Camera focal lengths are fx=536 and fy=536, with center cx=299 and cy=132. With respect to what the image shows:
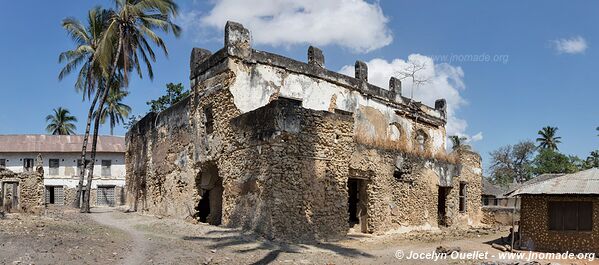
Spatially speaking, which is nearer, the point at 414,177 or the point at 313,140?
the point at 313,140

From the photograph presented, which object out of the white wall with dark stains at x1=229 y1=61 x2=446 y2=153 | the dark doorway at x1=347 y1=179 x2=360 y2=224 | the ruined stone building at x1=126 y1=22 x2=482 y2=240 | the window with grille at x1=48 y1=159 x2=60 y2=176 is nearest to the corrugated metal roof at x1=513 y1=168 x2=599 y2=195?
the ruined stone building at x1=126 y1=22 x2=482 y2=240

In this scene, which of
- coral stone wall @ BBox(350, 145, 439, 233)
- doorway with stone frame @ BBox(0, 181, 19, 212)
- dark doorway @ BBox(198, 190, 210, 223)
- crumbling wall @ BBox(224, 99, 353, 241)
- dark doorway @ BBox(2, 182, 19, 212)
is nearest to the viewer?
crumbling wall @ BBox(224, 99, 353, 241)

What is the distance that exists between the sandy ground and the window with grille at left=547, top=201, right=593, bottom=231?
1.58 metres

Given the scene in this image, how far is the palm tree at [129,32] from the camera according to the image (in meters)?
23.6

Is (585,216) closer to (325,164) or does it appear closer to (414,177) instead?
(414,177)

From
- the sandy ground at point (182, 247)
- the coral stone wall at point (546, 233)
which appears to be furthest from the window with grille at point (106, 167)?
the coral stone wall at point (546, 233)

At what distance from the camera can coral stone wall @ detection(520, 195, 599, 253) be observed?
49.9 feet

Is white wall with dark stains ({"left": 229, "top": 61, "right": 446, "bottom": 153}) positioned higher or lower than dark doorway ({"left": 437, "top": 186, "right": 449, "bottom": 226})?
higher

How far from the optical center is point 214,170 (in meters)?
18.1

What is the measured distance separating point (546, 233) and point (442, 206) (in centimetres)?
778

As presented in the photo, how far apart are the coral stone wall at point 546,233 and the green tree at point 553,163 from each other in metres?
37.0

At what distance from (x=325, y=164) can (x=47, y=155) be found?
105 feet

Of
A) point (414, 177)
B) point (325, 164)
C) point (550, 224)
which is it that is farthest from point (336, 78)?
point (550, 224)

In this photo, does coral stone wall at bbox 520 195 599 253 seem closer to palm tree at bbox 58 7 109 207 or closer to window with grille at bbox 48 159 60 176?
palm tree at bbox 58 7 109 207
